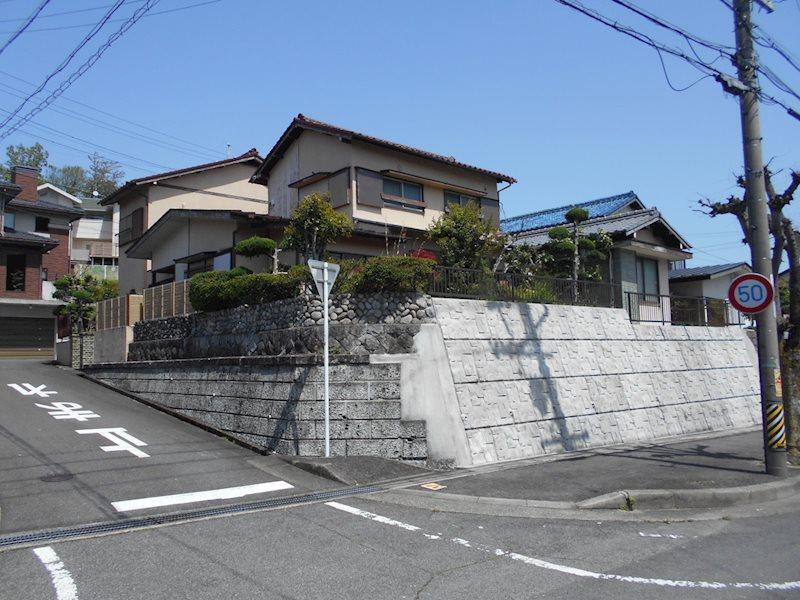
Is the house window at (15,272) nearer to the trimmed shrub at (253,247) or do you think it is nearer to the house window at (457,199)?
the trimmed shrub at (253,247)

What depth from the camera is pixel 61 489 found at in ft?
25.5

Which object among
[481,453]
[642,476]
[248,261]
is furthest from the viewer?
[248,261]

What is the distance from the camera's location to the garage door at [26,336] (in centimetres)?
3022

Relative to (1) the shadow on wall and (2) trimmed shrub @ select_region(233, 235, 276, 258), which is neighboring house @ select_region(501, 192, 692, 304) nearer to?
A: (1) the shadow on wall

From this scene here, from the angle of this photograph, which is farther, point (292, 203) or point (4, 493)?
point (292, 203)

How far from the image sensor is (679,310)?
18938 millimetres

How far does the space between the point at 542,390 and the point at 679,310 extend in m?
9.33

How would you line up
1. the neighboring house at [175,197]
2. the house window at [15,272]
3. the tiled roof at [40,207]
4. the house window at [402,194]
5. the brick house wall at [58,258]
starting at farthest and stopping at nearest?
the brick house wall at [58,258] < the tiled roof at [40,207] < the house window at [15,272] < the neighboring house at [175,197] < the house window at [402,194]

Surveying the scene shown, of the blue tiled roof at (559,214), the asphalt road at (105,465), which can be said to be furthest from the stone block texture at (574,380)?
the blue tiled roof at (559,214)

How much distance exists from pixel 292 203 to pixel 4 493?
14627mm

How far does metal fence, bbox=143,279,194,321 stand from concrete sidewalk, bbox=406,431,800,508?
1021 cm

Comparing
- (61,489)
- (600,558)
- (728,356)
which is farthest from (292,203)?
(600,558)

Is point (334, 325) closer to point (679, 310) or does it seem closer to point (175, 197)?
point (679, 310)

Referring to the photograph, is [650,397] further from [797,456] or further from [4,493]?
[4,493]
